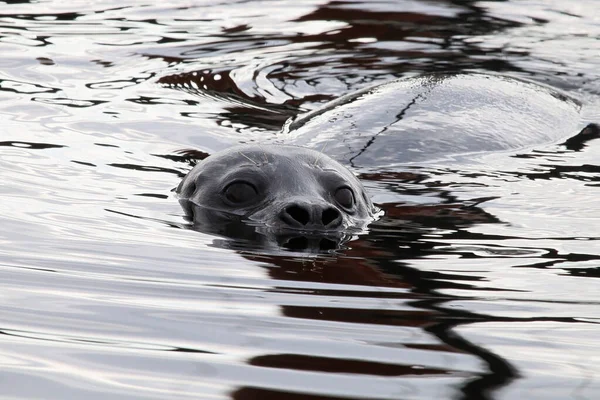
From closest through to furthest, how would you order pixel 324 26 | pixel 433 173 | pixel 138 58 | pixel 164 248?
pixel 164 248
pixel 433 173
pixel 138 58
pixel 324 26

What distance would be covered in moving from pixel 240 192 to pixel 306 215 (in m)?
0.51

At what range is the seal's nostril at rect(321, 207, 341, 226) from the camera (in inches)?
200

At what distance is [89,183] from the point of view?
583 centimetres

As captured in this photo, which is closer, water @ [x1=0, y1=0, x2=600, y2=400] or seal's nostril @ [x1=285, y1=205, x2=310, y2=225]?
water @ [x1=0, y1=0, x2=600, y2=400]

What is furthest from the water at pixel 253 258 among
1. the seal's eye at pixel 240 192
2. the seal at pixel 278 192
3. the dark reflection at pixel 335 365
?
the seal's eye at pixel 240 192

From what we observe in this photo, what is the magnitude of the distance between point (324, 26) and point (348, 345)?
867cm

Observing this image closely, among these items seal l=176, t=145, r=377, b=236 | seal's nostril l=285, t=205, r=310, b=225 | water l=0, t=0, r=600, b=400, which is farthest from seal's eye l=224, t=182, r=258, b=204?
seal's nostril l=285, t=205, r=310, b=225

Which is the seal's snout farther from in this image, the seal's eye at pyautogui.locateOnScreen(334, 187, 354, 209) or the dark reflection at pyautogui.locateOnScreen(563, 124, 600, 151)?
the dark reflection at pyautogui.locateOnScreen(563, 124, 600, 151)

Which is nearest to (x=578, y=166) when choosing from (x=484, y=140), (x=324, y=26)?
(x=484, y=140)

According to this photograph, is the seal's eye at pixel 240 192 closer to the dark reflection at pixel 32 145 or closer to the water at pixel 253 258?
the water at pixel 253 258

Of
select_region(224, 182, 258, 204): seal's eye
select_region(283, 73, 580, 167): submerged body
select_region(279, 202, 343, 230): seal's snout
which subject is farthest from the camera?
select_region(283, 73, 580, 167): submerged body

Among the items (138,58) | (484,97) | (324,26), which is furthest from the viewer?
(324,26)

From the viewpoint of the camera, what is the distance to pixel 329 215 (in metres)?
5.11

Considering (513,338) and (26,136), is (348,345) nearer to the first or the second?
(513,338)
